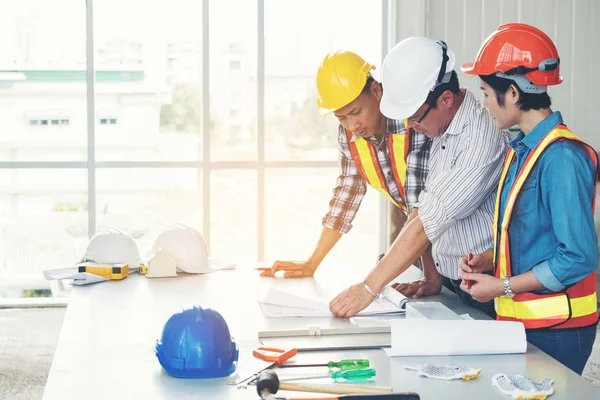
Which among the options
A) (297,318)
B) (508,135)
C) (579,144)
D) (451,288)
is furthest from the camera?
(451,288)

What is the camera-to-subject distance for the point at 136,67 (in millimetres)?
5348

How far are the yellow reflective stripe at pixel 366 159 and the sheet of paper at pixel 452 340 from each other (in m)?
1.02

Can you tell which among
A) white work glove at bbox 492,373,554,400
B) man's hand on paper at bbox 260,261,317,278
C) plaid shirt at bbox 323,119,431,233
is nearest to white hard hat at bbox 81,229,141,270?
man's hand on paper at bbox 260,261,317,278

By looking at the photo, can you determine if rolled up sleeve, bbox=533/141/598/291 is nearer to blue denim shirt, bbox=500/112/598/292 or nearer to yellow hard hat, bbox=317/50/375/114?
blue denim shirt, bbox=500/112/598/292

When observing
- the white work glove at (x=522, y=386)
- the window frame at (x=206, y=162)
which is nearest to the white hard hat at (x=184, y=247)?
the white work glove at (x=522, y=386)

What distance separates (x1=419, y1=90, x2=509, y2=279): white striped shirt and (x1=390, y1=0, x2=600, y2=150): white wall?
3.03 meters

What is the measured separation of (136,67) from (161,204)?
0.92m

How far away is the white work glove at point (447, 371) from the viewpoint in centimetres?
164

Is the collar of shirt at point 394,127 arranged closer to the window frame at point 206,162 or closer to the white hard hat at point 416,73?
the white hard hat at point 416,73

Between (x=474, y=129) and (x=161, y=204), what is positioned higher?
A: (x=474, y=129)

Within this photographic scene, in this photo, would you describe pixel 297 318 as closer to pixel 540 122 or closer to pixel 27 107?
pixel 540 122

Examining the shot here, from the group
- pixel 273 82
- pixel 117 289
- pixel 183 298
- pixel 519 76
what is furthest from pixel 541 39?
pixel 273 82

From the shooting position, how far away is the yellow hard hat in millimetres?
2619

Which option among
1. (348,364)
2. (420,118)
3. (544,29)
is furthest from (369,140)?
(544,29)
